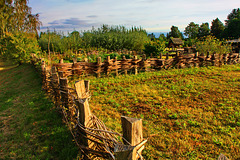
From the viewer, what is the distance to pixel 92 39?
45.6 feet

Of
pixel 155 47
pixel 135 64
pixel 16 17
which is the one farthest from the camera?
pixel 16 17

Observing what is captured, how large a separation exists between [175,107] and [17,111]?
5361mm

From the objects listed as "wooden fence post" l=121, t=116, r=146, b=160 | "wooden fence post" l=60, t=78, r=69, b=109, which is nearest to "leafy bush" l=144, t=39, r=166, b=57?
"wooden fence post" l=60, t=78, r=69, b=109

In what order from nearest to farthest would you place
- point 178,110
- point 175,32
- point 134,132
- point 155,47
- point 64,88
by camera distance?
point 134,132, point 64,88, point 178,110, point 155,47, point 175,32

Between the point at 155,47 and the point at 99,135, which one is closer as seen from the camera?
the point at 99,135

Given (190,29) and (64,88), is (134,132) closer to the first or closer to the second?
(64,88)

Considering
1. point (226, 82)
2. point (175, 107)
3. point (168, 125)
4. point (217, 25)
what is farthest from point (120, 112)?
point (217, 25)

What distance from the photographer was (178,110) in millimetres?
4672

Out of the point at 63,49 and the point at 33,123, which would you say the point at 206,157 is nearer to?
the point at 33,123

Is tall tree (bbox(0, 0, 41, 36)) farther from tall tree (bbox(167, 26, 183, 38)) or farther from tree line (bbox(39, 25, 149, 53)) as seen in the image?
tall tree (bbox(167, 26, 183, 38))

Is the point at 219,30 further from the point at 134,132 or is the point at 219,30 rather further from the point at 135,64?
the point at 134,132

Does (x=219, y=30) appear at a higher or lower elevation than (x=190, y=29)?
lower

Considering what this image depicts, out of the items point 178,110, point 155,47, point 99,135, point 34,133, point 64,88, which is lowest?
point 34,133

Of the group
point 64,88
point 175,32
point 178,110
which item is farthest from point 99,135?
point 175,32
